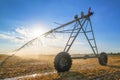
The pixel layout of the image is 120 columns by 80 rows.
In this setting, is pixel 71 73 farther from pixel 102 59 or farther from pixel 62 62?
A: pixel 102 59

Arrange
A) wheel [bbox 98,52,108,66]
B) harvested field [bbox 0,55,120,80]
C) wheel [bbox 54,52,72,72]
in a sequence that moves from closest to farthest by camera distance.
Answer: harvested field [bbox 0,55,120,80]
wheel [bbox 54,52,72,72]
wheel [bbox 98,52,108,66]

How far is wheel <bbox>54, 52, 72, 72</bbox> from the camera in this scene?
1635 cm

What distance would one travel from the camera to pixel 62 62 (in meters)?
16.7

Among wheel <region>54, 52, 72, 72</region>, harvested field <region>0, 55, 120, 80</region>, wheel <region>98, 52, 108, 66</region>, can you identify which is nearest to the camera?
harvested field <region>0, 55, 120, 80</region>

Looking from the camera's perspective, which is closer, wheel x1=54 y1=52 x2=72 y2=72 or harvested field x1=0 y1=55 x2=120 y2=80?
harvested field x1=0 y1=55 x2=120 y2=80

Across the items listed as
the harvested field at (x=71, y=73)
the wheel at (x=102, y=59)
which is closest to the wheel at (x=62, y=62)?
the harvested field at (x=71, y=73)

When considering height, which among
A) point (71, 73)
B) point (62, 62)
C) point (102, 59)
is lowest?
point (71, 73)

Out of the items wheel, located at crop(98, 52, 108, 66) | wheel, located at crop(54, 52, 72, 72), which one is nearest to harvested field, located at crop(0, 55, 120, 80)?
wheel, located at crop(54, 52, 72, 72)

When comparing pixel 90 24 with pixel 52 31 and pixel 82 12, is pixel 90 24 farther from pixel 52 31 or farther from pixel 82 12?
pixel 52 31

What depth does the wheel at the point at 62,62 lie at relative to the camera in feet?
53.7

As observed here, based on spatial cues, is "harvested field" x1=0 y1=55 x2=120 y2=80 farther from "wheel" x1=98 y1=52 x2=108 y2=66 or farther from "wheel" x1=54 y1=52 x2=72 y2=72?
"wheel" x1=98 y1=52 x2=108 y2=66

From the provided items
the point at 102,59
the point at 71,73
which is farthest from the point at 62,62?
the point at 102,59

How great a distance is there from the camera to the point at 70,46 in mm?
18125

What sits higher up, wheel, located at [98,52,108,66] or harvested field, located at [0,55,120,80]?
wheel, located at [98,52,108,66]
